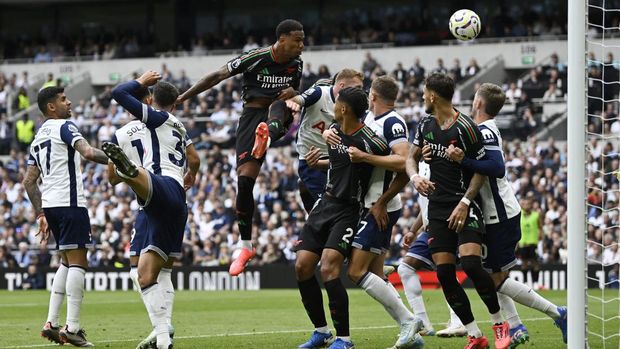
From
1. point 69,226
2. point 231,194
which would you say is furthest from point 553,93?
point 69,226

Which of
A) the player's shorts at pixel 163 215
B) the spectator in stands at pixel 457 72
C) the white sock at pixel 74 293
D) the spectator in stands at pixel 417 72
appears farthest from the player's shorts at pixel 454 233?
the spectator in stands at pixel 457 72

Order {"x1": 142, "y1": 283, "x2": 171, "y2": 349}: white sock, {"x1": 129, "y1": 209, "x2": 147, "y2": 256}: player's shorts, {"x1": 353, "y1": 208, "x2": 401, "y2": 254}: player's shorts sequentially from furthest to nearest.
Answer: {"x1": 129, "y1": 209, "x2": 147, "y2": 256}: player's shorts, {"x1": 353, "y1": 208, "x2": 401, "y2": 254}: player's shorts, {"x1": 142, "y1": 283, "x2": 171, "y2": 349}: white sock

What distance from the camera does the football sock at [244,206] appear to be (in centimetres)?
1146

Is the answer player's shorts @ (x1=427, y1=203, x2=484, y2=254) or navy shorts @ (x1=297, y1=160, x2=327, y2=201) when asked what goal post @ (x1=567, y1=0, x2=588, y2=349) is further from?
navy shorts @ (x1=297, y1=160, x2=327, y2=201)

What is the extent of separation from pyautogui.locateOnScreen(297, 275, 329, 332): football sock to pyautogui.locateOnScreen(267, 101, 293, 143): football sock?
168cm

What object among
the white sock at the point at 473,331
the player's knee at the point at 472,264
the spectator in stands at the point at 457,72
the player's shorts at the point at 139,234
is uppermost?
the spectator in stands at the point at 457,72

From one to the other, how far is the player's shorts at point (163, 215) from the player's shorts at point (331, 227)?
119cm

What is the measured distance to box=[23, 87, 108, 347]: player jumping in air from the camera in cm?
1140

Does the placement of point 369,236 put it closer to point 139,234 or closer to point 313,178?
point 313,178

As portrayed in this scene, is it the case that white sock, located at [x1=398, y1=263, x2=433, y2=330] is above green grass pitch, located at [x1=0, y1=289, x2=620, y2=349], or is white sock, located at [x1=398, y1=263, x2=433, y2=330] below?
above

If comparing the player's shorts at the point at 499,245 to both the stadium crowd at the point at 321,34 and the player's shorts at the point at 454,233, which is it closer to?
the player's shorts at the point at 454,233

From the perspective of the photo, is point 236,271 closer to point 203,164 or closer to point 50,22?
point 203,164

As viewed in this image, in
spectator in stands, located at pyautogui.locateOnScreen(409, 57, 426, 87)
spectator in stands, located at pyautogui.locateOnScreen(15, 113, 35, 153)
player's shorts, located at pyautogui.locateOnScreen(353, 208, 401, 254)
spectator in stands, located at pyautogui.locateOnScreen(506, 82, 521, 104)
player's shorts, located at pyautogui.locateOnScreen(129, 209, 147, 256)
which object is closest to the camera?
player's shorts, located at pyautogui.locateOnScreen(353, 208, 401, 254)

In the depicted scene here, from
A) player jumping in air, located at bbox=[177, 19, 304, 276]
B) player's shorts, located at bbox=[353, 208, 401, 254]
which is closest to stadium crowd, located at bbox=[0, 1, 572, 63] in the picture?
player jumping in air, located at bbox=[177, 19, 304, 276]
